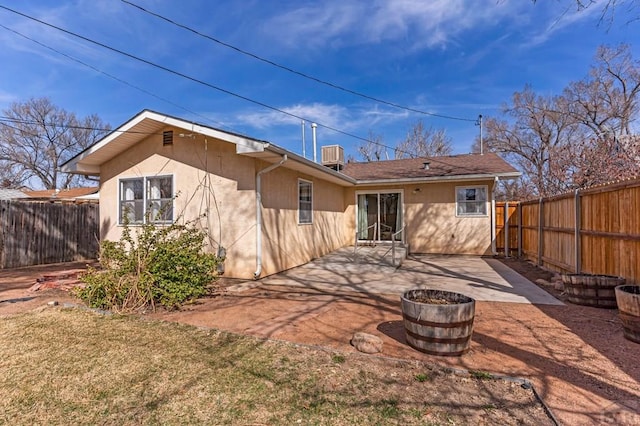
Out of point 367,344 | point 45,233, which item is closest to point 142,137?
point 45,233

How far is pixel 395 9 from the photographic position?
874cm

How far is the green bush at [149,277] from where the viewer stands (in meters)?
5.25

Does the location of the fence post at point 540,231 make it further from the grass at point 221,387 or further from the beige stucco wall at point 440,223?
the grass at point 221,387

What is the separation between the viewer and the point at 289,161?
769 centimetres

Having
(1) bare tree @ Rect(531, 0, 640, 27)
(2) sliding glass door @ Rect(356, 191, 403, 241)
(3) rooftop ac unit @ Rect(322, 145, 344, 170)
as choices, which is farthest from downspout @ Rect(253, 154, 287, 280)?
(3) rooftop ac unit @ Rect(322, 145, 344, 170)

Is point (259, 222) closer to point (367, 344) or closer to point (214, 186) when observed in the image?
point (214, 186)

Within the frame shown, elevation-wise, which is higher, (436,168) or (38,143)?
(38,143)

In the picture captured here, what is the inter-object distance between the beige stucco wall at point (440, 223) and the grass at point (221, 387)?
9.39 meters

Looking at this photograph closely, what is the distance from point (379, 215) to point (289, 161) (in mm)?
6078

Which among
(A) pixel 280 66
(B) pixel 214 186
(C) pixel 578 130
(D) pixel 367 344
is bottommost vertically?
(D) pixel 367 344

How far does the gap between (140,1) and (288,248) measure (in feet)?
20.6

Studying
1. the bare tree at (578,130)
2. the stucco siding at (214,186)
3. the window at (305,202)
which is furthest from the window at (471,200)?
the stucco siding at (214,186)

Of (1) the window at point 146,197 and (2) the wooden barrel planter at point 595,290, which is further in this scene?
(1) the window at point 146,197

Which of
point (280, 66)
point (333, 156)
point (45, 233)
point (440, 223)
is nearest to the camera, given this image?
point (280, 66)
